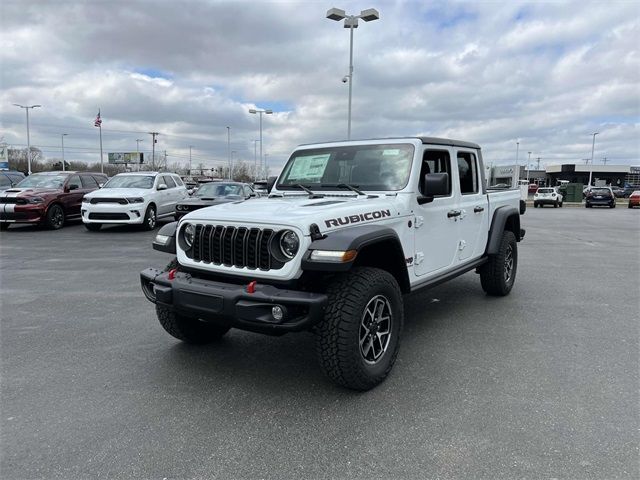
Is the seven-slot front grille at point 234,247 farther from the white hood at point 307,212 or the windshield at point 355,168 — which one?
the windshield at point 355,168

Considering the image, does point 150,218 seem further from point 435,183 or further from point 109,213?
point 435,183

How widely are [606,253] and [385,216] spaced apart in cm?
900

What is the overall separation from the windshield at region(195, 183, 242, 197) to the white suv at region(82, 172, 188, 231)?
49.5 inches

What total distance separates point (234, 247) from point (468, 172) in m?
3.22

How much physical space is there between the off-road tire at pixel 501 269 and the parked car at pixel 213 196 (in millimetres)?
8047

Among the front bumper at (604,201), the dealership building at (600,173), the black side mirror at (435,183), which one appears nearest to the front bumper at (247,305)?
the black side mirror at (435,183)

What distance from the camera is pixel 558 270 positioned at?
8.30 metres

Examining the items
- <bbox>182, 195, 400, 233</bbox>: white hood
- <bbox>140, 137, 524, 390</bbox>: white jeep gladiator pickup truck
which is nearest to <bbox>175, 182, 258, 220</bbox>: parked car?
<bbox>140, 137, 524, 390</bbox>: white jeep gladiator pickup truck

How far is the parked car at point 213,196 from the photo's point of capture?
42.8 ft

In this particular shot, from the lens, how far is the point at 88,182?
16.0 metres

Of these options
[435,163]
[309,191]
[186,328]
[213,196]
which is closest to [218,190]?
[213,196]

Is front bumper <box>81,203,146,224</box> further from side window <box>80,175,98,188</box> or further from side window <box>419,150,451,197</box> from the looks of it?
side window <box>419,150,451,197</box>

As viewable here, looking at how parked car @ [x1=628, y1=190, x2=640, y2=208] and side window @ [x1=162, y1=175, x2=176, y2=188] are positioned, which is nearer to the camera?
side window @ [x1=162, y1=175, x2=176, y2=188]

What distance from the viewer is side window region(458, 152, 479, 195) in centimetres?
527
